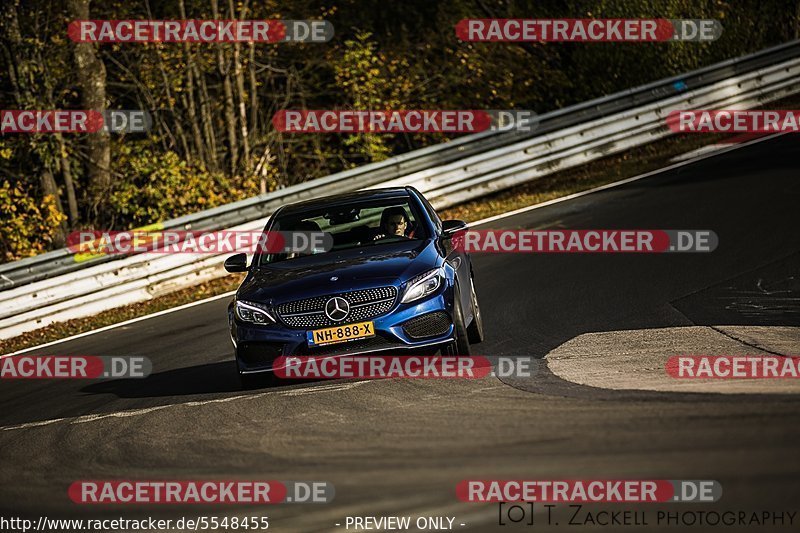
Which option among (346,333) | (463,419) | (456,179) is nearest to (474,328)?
(346,333)

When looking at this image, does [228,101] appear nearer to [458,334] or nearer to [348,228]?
[348,228]

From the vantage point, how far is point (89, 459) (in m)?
7.49

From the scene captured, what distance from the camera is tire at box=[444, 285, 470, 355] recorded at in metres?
9.09

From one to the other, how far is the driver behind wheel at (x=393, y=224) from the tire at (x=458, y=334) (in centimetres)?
112

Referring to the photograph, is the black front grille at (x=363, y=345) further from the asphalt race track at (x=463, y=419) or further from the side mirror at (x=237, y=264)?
the side mirror at (x=237, y=264)

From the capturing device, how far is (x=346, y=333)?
8.80 metres

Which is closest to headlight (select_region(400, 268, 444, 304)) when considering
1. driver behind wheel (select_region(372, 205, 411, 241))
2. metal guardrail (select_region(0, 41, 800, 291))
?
driver behind wheel (select_region(372, 205, 411, 241))

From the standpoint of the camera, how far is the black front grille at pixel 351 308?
8859mm

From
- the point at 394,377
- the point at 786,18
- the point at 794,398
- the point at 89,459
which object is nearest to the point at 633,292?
the point at 394,377

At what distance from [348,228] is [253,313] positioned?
1.63m

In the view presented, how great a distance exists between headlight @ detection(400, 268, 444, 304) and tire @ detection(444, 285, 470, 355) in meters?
0.19

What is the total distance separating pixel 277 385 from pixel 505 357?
1.86 meters

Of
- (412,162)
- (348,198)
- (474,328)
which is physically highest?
(412,162)

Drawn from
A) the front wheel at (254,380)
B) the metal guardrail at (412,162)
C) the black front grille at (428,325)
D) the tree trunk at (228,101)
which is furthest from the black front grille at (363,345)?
the tree trunk at (228,101)
